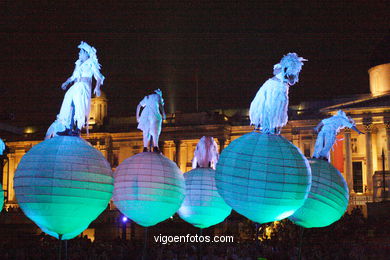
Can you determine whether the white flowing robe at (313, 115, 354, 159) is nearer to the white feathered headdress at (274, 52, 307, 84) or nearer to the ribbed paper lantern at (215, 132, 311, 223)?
the white feathered headdress at (274, 52, 307, 84)

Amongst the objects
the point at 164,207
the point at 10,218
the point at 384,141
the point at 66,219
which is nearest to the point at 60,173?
the point at 66,219

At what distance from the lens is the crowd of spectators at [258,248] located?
1881 centimetres

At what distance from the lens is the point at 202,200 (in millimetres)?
15727

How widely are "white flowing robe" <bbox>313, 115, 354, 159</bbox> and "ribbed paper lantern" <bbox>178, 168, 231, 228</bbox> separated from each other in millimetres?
2688

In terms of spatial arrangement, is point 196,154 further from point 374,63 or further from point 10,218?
point 374,63

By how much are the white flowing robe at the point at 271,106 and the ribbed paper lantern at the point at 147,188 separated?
8.21 feet

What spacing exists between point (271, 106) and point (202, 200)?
158 inches

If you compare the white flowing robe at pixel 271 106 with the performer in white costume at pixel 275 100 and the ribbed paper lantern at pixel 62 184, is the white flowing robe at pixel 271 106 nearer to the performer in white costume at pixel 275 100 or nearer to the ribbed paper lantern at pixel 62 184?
the performer in white costume at pixel 275 100

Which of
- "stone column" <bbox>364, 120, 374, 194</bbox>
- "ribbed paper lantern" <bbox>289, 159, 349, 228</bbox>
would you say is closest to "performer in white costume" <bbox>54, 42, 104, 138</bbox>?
"ribbed paper lantern" <bbox>289, 159, 349, 228</bbox>

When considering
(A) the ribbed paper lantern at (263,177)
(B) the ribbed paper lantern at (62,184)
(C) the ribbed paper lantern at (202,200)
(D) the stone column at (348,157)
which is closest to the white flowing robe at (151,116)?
(C) the ribbed paper lantern at (202,200)

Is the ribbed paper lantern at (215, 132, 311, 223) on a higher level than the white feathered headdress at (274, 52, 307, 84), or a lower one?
lower

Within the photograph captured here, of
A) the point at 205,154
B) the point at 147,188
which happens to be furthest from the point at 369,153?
the point at 147,188

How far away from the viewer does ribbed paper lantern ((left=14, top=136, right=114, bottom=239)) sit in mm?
12133

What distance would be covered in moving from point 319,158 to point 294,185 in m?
3.00
